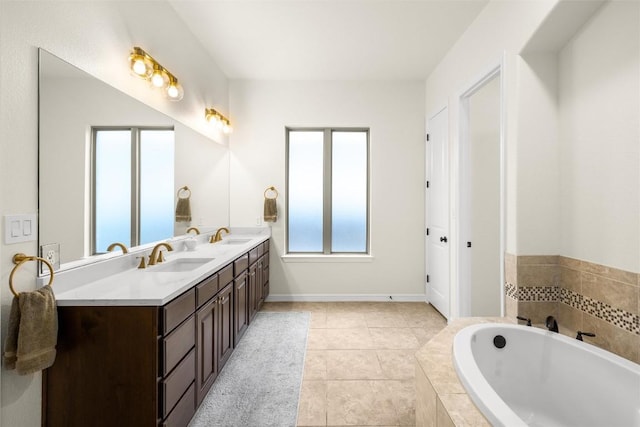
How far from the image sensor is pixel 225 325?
7.64 feet

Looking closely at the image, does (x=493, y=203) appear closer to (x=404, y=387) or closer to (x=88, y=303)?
(x=404, y=387)

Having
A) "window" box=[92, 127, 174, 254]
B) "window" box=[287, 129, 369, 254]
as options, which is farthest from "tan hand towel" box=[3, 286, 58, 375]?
"window" box=[287, 129, 369, 254]

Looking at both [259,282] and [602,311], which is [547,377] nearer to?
[602,311]

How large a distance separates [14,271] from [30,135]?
567mm

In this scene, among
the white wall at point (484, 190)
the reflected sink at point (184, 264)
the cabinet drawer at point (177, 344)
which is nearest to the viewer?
the cabinet drawer at point (177, 344)

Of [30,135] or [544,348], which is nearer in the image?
[30,135]

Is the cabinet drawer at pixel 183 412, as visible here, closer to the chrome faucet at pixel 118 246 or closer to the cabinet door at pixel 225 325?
the cabinet door at pixel 225 325

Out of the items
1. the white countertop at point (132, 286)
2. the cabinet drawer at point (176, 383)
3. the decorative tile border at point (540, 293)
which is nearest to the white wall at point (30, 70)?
the white countertop at point (132, 286)

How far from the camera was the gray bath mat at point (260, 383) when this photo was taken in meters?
1.88

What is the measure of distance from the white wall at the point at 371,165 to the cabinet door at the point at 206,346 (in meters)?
1.93

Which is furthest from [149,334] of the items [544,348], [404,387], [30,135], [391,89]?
[391,89]

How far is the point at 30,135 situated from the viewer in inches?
53.5

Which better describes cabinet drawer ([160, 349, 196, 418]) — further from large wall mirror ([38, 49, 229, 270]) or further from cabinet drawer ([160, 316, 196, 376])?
large wall mirror ([38, 49, 229, 270])

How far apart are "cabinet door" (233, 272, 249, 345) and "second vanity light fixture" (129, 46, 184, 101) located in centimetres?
155
